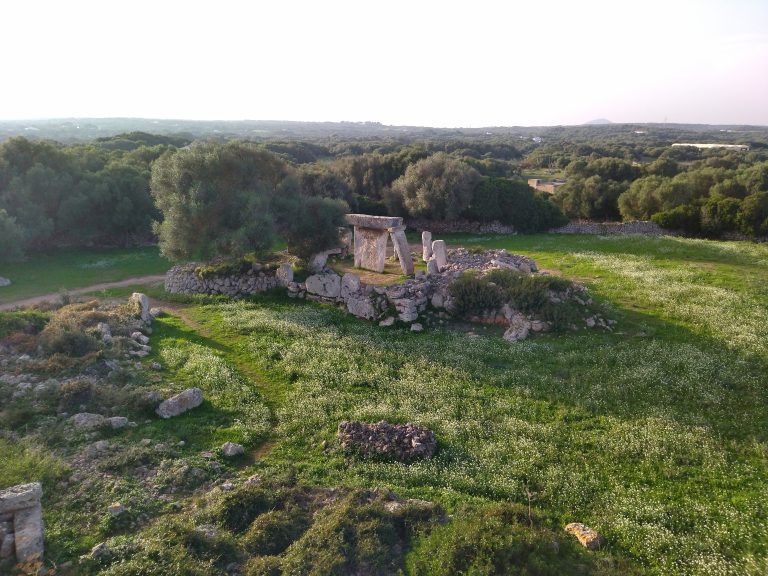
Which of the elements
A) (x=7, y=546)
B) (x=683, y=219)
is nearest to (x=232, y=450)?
(x=7, y=546)

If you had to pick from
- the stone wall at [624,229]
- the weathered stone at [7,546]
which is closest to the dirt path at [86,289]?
the weathered stone at [7,546]

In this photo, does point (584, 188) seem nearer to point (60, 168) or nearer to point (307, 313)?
point (307, 313)

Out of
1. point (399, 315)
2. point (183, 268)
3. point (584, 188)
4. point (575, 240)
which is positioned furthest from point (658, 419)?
point (584, 188)

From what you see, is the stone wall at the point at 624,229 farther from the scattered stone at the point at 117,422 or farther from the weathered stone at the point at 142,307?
the scattered stone at the point at 117,422

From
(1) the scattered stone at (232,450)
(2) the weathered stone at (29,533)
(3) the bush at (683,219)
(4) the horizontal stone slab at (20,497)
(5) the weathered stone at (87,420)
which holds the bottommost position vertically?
(1) the scattered stone at (232,450)

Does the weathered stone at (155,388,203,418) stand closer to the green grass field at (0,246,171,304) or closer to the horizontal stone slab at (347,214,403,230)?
the green grass field at (0,246,171,304)

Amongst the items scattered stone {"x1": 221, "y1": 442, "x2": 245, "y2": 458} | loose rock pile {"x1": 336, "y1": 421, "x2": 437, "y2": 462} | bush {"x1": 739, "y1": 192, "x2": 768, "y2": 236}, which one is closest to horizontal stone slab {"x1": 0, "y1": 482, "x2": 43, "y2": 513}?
scattered stone {"x1": 221, "y1": 442, "x2": 245, "y2": 458}
